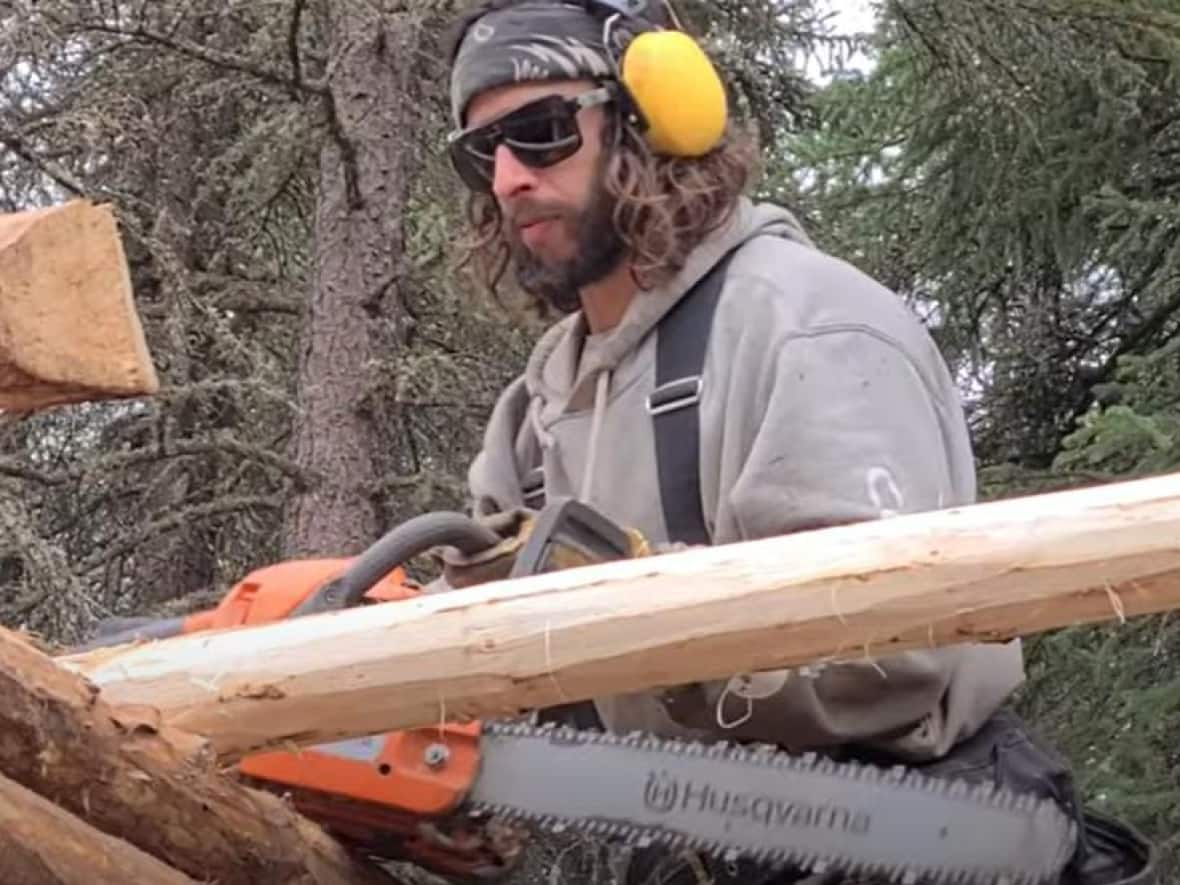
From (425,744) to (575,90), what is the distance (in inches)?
49.0

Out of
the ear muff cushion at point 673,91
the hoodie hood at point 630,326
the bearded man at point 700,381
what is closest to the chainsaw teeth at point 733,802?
the bearded man at point 700,381

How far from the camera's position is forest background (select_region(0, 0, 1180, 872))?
22.4 feet

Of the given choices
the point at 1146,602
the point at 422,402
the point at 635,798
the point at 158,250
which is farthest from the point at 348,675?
the point at 422,402

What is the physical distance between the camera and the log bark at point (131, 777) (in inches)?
85.8

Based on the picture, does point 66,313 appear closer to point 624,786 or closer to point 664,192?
point 624,786

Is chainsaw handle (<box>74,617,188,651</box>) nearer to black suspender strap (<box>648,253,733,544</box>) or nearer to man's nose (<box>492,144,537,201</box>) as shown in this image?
black suspender strap (<box>648,253,733,544</box>)

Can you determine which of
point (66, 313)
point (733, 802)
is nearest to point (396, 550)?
point (733, 802)

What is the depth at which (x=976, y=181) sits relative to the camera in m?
8.49

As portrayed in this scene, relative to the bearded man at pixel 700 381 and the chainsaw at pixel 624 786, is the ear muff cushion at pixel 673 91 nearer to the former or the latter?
the bearded man at pixel 700 381

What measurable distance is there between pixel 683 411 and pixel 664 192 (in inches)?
19.9

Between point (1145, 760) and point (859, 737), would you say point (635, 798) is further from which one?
point (1145, 760)

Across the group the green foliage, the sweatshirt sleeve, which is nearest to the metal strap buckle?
the sweatshirt sleeve

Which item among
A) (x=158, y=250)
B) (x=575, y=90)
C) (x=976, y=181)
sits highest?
(x=575, y=90)

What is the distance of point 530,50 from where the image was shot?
3.39 m
